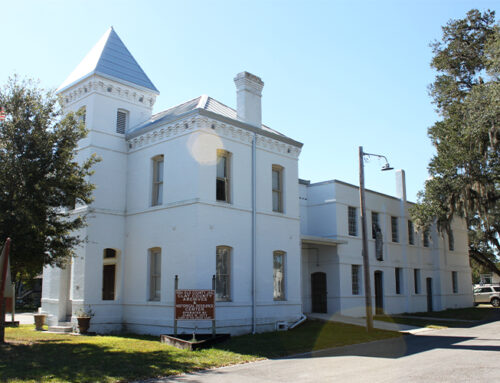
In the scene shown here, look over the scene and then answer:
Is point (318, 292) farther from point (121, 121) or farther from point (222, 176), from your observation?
point (121, 121)

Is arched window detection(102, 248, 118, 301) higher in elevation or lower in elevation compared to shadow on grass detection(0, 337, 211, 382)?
higher

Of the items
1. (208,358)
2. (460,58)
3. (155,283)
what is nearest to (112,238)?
(155,283)

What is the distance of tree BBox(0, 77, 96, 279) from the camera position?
540 inches

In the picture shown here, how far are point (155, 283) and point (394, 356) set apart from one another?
29.4 feet

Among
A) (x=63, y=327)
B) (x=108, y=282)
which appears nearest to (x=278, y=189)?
(x=108, y=282)

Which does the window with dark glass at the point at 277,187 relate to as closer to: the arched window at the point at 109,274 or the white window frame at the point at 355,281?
the arched window at the point at 109,274

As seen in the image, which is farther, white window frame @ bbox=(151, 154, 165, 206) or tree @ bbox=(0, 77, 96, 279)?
white window frame @ bbox=(151, 154, 165, 206)

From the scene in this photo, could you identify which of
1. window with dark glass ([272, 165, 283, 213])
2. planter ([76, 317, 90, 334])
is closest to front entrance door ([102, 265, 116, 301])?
planter ([76, 317, 90, 334])

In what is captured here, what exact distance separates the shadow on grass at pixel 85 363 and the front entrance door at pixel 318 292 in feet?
42.4

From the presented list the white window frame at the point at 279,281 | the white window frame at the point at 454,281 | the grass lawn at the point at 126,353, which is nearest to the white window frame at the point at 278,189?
the white window frame at the point at 279,281

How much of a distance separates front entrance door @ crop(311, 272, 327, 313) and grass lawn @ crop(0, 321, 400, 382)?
22.0 feet

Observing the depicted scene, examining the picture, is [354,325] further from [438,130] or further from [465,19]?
[465,19]

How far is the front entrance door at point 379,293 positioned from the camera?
26.6m

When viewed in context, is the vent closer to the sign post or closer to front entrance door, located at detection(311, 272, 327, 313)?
the sign post
